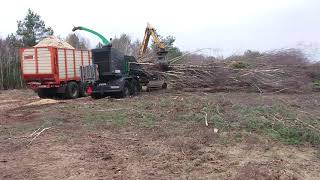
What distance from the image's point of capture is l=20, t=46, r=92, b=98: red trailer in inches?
787

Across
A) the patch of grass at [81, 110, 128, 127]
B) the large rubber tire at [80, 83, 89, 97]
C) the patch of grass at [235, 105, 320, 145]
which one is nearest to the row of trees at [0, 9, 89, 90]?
the large rubber tire at [80, 83, 89, 97]

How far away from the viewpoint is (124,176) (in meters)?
6.33

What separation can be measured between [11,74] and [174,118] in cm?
2606

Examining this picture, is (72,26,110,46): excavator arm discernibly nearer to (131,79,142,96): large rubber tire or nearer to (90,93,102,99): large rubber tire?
(131,79,142,96): large rubber tire

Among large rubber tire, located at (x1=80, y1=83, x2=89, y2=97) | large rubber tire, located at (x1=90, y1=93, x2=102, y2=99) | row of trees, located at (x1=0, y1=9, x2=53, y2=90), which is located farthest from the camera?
row of trees, located at (x1=0, y1=9, x2=53, y2=90)

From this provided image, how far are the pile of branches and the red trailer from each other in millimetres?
4911

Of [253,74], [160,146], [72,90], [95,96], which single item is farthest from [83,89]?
[160,146]

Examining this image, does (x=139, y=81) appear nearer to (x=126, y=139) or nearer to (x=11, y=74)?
(x=126, y=139)

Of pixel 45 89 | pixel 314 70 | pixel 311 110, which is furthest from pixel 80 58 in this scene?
pixel 311 110

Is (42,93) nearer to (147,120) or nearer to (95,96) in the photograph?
(95,96)

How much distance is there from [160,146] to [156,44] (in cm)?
1404

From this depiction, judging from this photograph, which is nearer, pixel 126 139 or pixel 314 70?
pixel 126 139

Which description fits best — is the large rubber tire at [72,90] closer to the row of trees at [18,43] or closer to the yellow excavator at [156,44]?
the yellow excavator at [156,44]

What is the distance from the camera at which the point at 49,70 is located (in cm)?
2000
